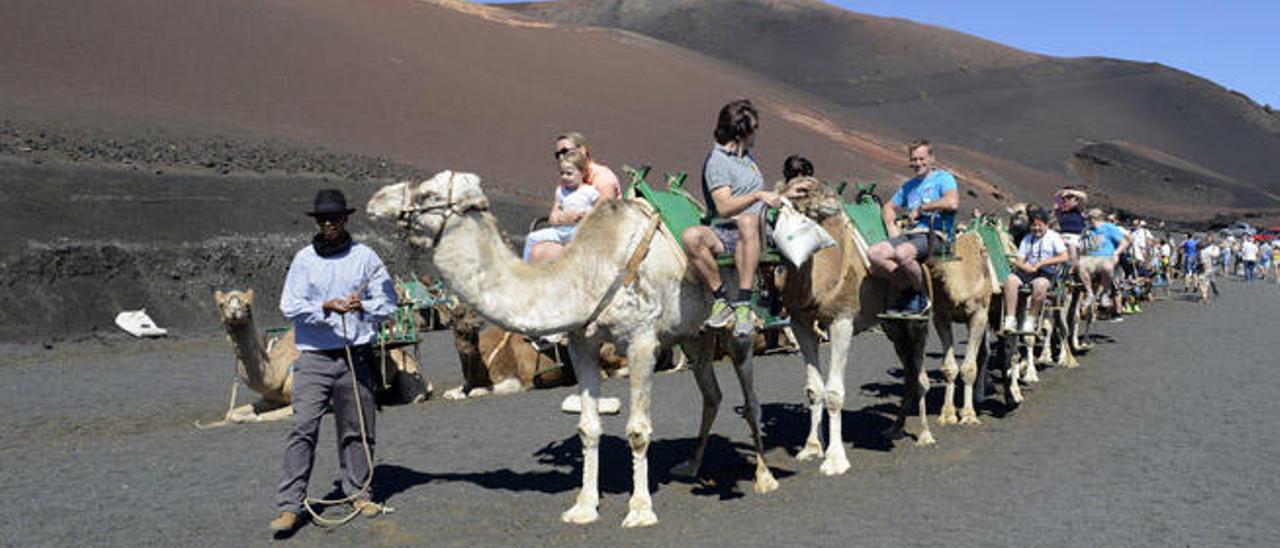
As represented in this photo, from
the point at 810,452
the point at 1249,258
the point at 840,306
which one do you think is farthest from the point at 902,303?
the point at 1249,258

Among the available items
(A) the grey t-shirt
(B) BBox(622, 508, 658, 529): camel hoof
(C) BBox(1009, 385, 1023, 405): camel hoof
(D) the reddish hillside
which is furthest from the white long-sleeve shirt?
(D) the reddish hillside

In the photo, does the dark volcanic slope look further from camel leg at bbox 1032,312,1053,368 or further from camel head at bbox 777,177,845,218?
camel head at bbox 777,177,845,218

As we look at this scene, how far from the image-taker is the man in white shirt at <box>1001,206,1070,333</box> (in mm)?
13070

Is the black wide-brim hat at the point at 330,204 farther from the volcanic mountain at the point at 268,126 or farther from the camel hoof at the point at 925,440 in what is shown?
the camel hoof at the point at 925,440

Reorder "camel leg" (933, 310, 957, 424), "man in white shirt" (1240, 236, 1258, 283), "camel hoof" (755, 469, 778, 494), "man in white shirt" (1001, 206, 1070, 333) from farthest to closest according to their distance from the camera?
"man in white shirt" (1240, 236, 1258, 283)
"man in white shirt" (1001, 206, 1070, 333)
"camel leg" (933, 310, 957, 424)
"camel hoof" (755, 469, 778, 494)

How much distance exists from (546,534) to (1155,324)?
1876 centimetres

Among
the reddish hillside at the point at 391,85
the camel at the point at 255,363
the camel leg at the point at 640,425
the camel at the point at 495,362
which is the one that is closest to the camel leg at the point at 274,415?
the camel at the point at 255,363

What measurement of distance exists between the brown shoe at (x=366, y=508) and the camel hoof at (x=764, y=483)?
9.80ft

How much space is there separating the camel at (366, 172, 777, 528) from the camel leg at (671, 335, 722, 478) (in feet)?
2.27

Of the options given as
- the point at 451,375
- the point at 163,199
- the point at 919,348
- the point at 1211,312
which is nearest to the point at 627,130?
the point at 163,199

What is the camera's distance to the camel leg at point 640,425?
24.3ft

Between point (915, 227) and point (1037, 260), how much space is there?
4.02m

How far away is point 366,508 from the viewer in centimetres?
775

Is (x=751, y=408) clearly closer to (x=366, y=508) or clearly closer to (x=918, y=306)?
(x=918, y=306)
